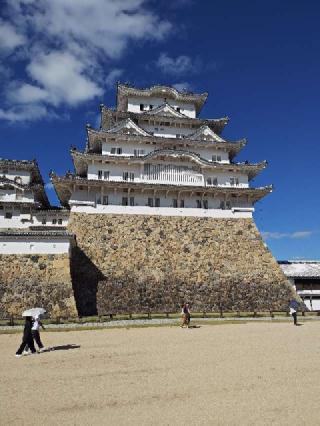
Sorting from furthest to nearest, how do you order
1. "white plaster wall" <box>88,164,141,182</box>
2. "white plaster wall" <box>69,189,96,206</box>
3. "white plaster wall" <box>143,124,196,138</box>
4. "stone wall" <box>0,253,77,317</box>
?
"white plaster wall" <box>143,124,196,138</box> < "white plaster wall" <box>88,164,141,182</box> < "white plaster wall" <box>69,189,96,206</box> < "stone wall" <box>0,253,77,317</box>

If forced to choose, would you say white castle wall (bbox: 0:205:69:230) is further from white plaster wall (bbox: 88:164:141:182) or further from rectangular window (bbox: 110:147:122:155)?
rectangular window (bbox: 110:147:122:155)

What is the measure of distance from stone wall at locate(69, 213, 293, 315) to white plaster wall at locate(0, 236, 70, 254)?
255 cm

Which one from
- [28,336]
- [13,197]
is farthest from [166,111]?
[28,336]

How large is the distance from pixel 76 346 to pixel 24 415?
780 centimetres

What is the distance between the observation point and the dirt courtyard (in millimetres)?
6123

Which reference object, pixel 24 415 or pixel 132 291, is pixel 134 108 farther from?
pixel 24 415

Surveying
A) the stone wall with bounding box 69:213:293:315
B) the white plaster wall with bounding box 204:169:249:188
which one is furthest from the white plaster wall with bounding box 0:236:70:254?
the white plaster wall with bounding box 204:169:249:188

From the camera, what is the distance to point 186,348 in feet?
42.4

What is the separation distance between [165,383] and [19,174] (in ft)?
123

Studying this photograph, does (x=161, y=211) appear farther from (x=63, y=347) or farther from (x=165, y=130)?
(x=63, y=347)

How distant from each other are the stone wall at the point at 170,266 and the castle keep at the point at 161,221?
84mm

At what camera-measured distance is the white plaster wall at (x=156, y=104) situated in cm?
3931

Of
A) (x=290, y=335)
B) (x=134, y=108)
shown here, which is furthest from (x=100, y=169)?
(x=290, y=335)

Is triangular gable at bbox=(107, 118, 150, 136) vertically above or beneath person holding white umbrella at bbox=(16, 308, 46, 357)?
above
